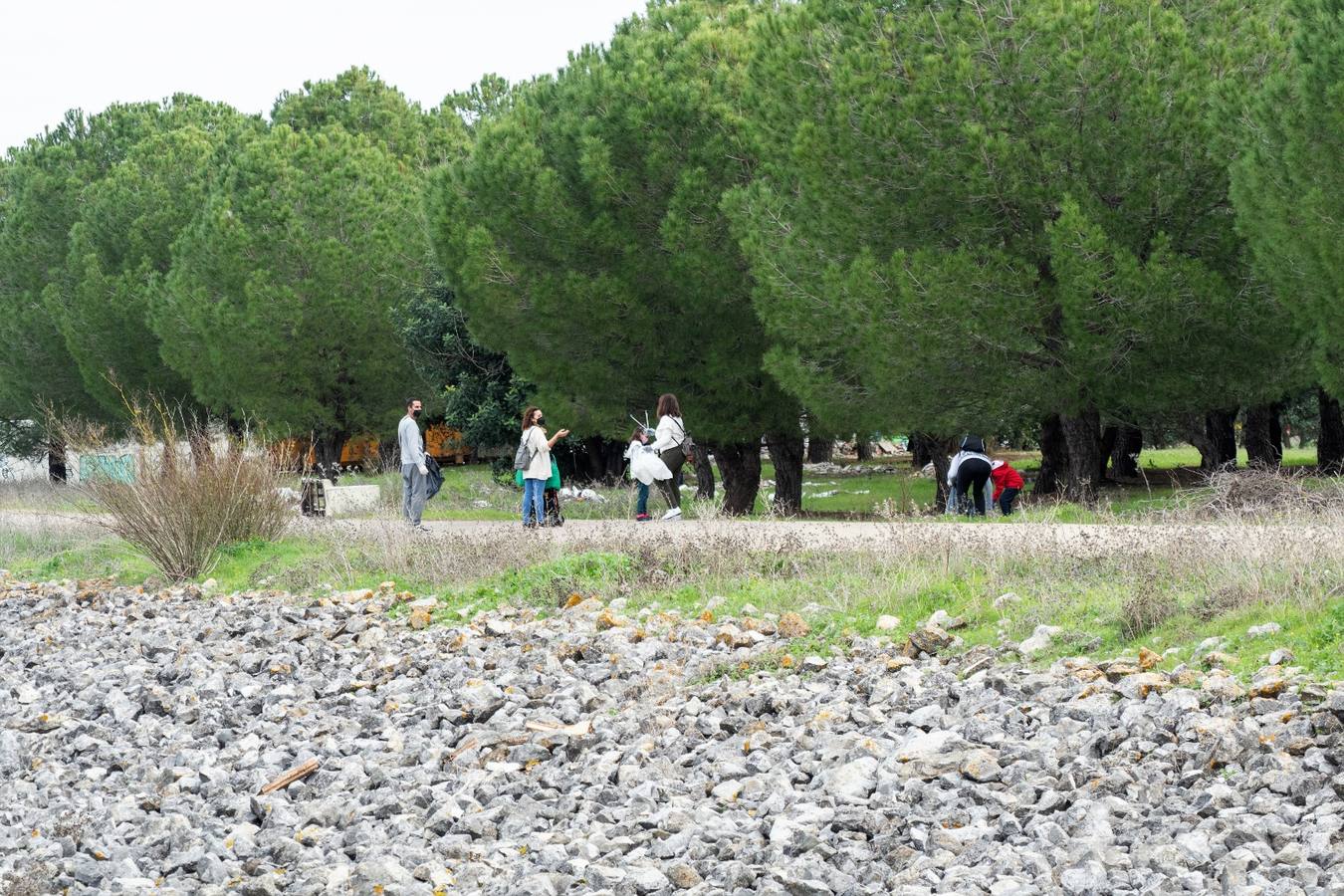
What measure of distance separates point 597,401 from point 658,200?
12.1 feet

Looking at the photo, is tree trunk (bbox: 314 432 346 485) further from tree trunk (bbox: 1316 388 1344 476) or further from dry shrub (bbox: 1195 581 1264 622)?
dry shrub (bbox: 1195 581 1264 622)

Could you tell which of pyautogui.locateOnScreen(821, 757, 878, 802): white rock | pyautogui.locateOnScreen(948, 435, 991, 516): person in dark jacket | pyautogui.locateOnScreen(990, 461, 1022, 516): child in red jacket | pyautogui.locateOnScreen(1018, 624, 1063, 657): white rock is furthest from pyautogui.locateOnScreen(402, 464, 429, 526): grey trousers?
pyautogui.locateOnScreen(821, 757, 878, 802): white rock

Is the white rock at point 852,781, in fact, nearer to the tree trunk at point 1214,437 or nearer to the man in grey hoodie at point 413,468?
the man in grey hoodie at point 413,468

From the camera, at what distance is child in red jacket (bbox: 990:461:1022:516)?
666 inches

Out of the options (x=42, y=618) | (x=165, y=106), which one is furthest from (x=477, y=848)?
(x=165, y=106)

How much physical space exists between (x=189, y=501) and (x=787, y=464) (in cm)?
1180

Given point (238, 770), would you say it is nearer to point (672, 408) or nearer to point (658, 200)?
point (672, 408)

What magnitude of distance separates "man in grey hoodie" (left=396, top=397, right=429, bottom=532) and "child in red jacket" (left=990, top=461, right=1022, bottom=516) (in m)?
6.50

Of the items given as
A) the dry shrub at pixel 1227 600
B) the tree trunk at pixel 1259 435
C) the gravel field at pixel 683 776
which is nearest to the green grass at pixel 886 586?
the dry shrub at pixel 1227 600

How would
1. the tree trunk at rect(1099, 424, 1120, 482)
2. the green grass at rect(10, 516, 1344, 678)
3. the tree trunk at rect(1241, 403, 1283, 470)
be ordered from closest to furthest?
the green grass at rect(10, 516, 1344, 678) → the tree trunk at rect(1241, 403, 1283, 470) → the tree trunk at rect(1099, 424, 1120, 482)

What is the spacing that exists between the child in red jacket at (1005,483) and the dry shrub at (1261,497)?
286 cm

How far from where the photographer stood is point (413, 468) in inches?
675

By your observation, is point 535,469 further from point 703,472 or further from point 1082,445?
point 703,472

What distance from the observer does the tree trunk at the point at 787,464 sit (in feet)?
80.7
